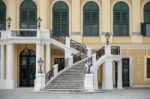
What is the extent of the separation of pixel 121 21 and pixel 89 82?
11455mm

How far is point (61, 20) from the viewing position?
49.2 metres

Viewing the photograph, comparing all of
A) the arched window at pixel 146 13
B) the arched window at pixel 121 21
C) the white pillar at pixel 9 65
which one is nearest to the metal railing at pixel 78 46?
the arched window at pixel 121 21

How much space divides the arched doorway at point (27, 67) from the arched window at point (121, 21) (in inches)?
295

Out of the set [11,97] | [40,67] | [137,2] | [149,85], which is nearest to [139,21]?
[137,2]

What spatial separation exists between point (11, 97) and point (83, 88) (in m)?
7.21

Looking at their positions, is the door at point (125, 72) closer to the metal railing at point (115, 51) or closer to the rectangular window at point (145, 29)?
the rectangular window at point (145, 29)

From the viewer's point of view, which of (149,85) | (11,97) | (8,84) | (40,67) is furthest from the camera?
(149,85)

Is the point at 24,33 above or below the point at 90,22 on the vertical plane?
below

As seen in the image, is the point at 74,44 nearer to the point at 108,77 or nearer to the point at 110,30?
the point at 110,30

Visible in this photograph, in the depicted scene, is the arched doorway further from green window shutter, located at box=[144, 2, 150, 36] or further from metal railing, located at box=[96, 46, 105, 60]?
green window shutter, located at box=[144, 2, 150, 36]

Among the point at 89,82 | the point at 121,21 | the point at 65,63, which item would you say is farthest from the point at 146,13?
the point at 89,82

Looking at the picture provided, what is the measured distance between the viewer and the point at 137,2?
162 feet

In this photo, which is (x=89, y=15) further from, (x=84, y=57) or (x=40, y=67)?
(x=40, y=67)

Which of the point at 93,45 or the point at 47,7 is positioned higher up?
the point at 47,7
